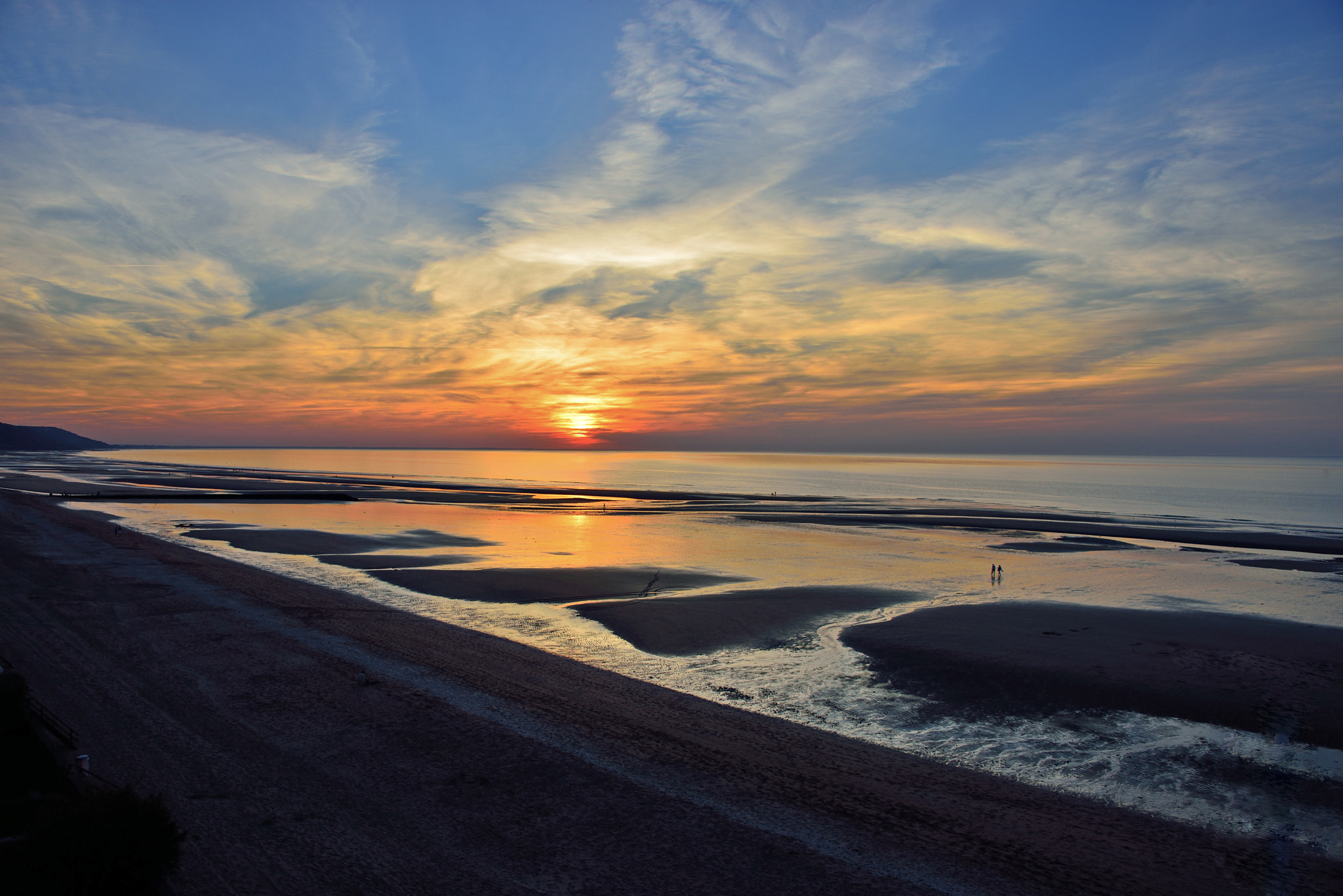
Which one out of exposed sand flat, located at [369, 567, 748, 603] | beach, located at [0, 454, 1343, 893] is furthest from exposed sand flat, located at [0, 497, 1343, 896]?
exposed sand flat, located at [369, 567, 748, 603]

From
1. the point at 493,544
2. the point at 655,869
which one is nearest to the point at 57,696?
the point at 655,869

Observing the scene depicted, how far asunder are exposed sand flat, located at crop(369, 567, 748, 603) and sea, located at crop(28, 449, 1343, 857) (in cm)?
91

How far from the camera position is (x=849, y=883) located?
801 centimetres

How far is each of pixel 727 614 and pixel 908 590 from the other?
28.2 feet

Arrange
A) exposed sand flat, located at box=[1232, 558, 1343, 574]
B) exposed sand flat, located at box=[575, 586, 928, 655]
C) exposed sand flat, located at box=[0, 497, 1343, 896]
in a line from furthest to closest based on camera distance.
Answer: exposed sand flat, located at box=[1232, 558, 1343, 574] → exposed sand flat, located at box=[575, 586, 928, 655] → exposed sand flat, located at box=[0, 497, 1343, 896]

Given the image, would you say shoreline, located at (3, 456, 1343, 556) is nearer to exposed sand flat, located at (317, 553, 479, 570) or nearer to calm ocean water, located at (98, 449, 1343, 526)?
calm ocean water, located at (98, 449, 1343, 526)

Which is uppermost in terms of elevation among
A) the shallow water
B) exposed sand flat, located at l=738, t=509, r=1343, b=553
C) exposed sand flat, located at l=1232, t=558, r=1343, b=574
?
exposed sand flat, located at l=738, t=509, r=1343, b=553

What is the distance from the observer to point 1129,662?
685 inches

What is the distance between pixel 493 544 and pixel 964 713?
29.7 metres

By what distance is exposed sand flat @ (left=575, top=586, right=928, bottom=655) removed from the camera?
19.7 metres

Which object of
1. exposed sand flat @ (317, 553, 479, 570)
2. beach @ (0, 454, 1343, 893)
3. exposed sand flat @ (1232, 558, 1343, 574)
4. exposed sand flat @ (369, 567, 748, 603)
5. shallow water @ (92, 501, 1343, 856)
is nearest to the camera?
beach @ (0, 454, 1343, 893)

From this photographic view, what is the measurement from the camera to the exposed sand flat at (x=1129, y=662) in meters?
14.6

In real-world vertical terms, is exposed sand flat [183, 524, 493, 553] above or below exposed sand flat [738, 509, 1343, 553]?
below

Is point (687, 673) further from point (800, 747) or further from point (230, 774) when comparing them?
point (230, 774)
